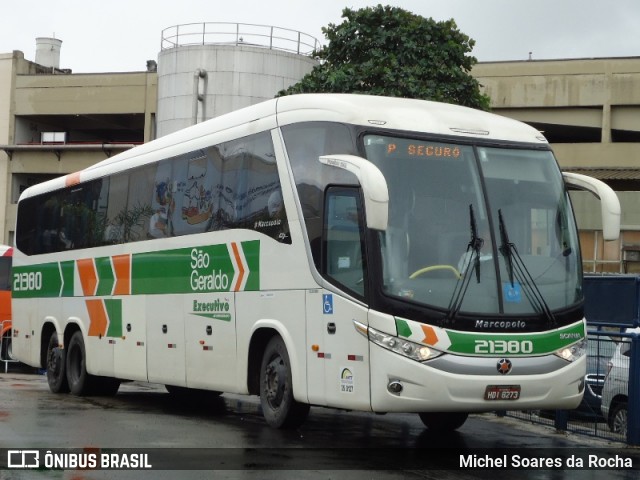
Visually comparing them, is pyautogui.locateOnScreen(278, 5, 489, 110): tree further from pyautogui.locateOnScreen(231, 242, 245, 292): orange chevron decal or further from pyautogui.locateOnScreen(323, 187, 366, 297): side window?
pyautogui.locateOnScreen(323, 187, 366, 297): side window

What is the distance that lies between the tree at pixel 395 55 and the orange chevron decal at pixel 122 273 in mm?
14141

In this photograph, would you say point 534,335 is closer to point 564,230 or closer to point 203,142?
point 564,230

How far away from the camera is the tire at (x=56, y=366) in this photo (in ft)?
65.5

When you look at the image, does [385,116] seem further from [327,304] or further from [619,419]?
[619,419]

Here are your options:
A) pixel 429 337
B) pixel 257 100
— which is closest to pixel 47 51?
pixel 257 100

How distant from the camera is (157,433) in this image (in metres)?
12.8

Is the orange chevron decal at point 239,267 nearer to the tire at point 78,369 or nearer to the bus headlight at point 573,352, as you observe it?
the bus headlight at point 573,352

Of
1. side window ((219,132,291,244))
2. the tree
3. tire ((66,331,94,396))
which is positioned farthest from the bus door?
the tree

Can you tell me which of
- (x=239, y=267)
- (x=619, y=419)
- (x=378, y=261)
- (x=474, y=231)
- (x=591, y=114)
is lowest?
(x=619, y=419)

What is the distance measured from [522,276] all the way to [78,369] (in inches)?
404

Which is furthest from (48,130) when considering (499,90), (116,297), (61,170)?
(116,297)

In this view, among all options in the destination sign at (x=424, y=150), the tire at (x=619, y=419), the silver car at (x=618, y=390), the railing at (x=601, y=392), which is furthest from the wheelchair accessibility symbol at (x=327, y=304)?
the tire at (x=619, y=419)

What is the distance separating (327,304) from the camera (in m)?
11.8

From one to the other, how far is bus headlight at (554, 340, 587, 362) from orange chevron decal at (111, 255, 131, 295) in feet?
26.1
